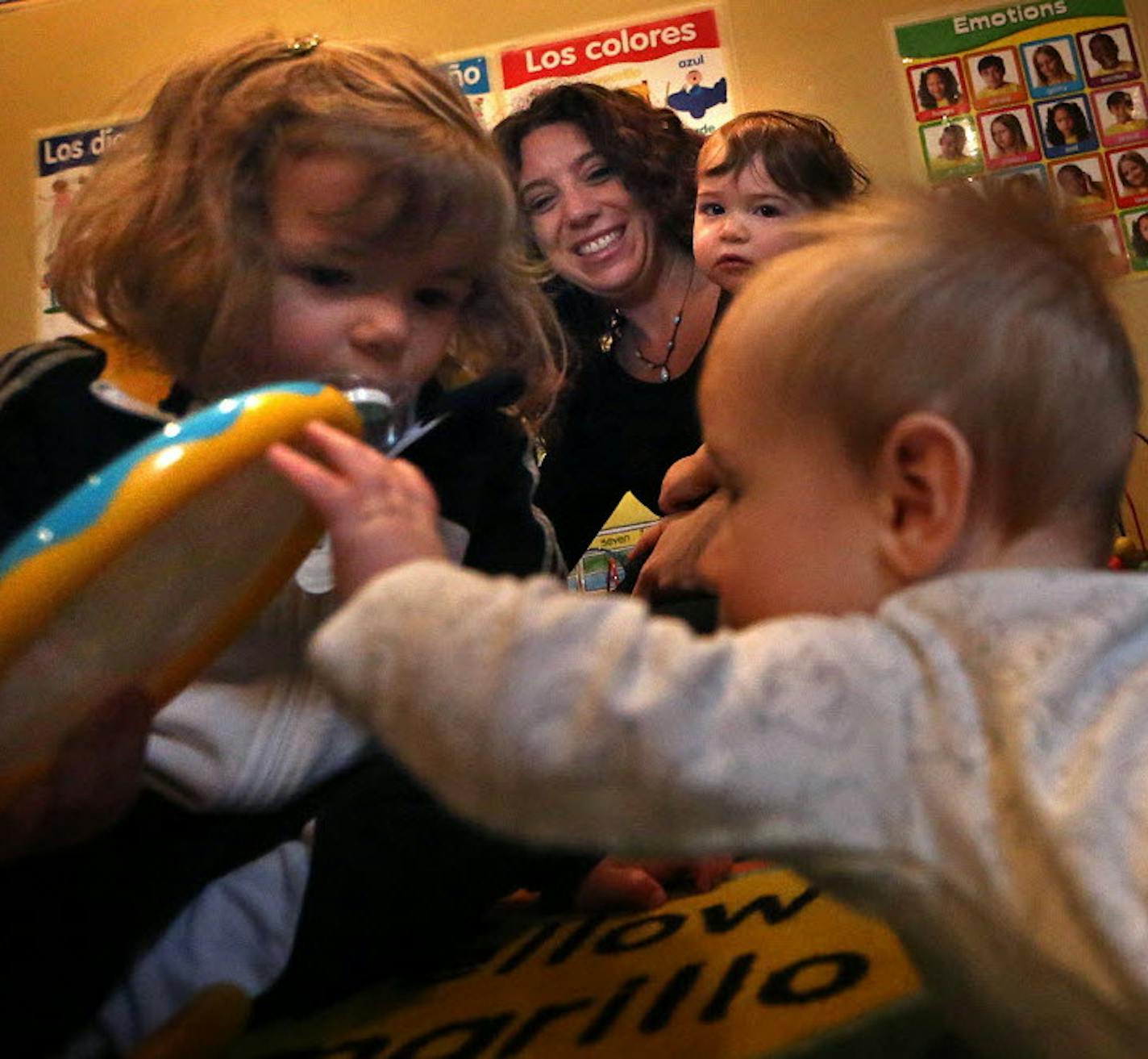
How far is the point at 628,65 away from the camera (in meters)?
1.81

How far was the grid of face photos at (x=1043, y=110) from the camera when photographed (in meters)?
1.75

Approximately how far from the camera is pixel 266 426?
1.33ft

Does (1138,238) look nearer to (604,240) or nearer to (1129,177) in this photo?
(1129,177)

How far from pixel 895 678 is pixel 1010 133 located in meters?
1.70

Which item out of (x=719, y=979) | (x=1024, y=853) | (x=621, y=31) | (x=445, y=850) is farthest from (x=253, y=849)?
(x=621, y=31)

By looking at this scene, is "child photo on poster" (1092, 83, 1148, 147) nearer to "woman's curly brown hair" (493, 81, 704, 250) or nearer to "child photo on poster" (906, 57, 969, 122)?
"child photo on poster" (906, 57, 969, 122)

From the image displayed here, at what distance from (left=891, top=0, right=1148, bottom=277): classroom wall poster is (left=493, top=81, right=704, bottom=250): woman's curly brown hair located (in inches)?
24.4

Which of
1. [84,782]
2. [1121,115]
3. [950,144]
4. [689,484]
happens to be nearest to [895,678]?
[84,782]

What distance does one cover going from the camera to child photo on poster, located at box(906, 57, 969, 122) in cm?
177

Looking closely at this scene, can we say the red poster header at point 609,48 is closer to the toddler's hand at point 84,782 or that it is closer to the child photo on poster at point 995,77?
the child photo on poster at point 995,77

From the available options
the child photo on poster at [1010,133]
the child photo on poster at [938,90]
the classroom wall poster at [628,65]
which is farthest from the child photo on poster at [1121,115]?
the classroom wall poster at [628,65]

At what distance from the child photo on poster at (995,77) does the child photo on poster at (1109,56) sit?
11 centimetres

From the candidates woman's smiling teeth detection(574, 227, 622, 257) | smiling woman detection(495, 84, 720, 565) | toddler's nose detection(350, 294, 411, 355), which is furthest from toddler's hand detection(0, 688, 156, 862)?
woman's smiling teeth detection(574, 227, 622, 257)

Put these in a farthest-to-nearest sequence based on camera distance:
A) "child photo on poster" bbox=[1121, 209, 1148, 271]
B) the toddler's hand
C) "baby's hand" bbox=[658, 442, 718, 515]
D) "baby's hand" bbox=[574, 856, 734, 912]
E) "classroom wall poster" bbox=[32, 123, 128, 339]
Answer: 1. "classroom wall poster" bbox=[32, 123, 128, 339]
2. "child photo on poster" bbox=[1121, 209, 1148, 271]
3. "baby's hand" bbox=[658, 442, 718, 515]
4. "baby's hand" bbox=[574, 856, 734, 912]
5. the toddler's hand
